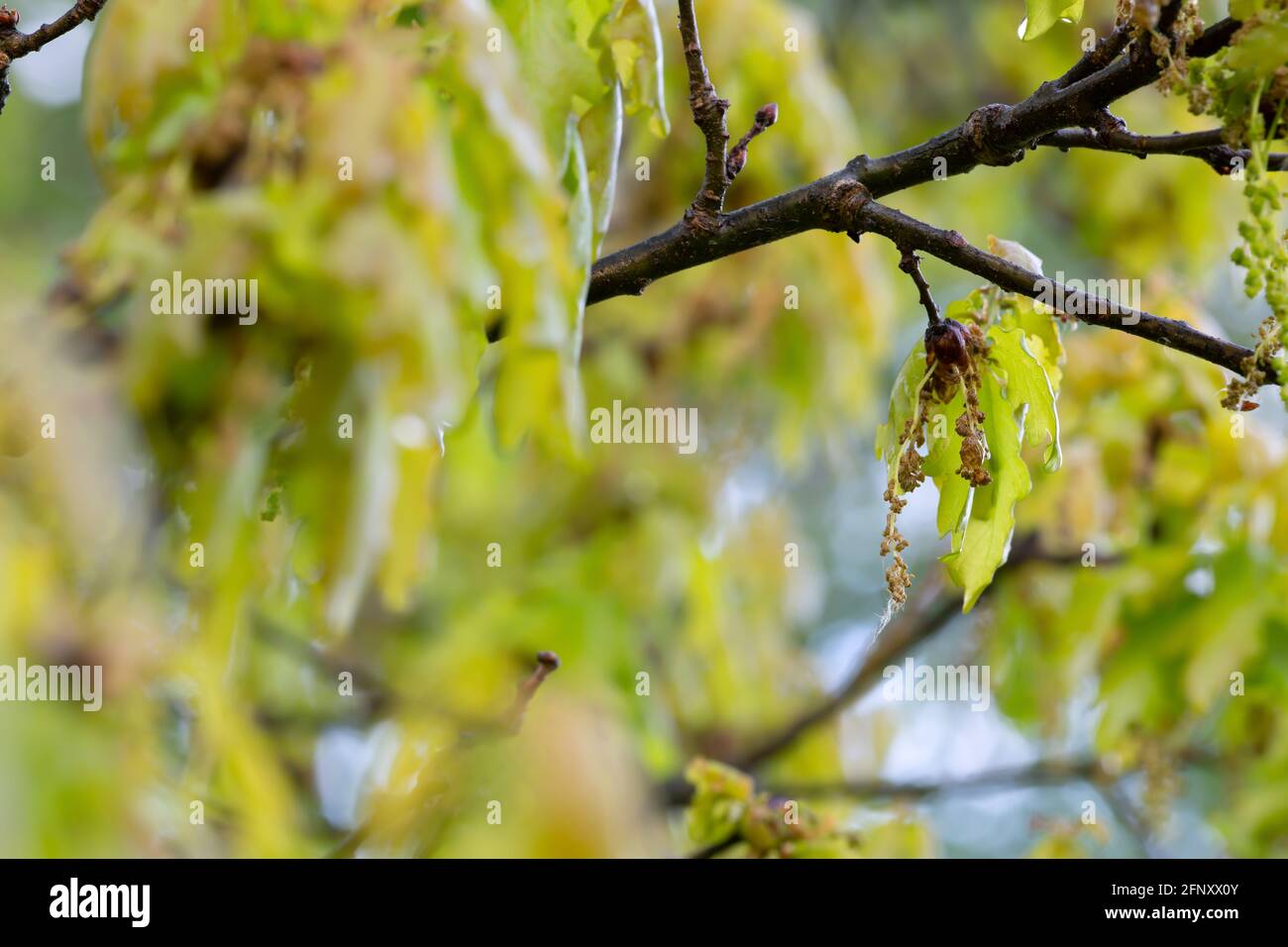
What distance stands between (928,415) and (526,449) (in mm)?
1830

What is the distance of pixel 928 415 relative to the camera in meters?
1.09

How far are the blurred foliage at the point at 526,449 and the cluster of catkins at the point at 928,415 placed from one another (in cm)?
5

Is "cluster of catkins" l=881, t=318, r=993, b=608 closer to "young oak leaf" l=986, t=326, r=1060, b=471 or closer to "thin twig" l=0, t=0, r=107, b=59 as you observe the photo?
"young oak leaf" l=986, t=326, r=1060, b=471

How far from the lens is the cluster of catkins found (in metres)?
1.04

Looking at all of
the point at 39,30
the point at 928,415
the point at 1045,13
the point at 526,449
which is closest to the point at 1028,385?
the point at 928,415

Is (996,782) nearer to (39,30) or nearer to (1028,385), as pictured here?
(1028,385)

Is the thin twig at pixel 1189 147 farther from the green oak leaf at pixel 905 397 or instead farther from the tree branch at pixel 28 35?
the tree branch at pixel 28 35

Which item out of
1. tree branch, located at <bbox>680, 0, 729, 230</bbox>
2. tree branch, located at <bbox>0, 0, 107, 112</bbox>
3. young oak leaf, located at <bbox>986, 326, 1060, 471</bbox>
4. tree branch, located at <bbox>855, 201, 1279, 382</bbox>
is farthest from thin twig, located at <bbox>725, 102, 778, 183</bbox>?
tree branch, located at <bbox>0, 0, 107, 112</bbox>

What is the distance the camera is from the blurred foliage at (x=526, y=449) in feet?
2.62

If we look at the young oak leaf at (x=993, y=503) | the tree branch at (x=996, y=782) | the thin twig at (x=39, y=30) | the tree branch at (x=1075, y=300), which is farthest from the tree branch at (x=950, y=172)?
the tree branch at (x=996, y=782)
